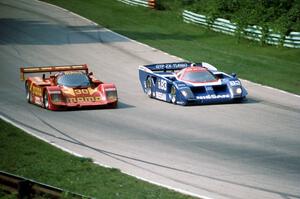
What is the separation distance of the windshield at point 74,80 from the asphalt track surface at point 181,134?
3.89 feet

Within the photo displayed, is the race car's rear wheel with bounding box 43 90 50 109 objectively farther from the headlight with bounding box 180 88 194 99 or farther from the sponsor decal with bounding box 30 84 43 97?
the headlight with bounding box 180 88 194 99

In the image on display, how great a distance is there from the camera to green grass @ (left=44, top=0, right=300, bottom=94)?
33.9 meters

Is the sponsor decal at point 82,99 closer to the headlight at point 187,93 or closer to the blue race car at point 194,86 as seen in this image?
the blue race car at point 194,86

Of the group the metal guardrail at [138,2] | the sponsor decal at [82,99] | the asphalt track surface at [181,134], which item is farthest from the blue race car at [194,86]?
the metal guardrail at [138,2]

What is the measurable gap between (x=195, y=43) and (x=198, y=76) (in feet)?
53.4

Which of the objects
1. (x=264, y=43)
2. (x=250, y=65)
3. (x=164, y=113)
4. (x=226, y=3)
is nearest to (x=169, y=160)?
(x=164, y=113)

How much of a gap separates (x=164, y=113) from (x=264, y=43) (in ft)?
60.6

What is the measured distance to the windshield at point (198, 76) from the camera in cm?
2697

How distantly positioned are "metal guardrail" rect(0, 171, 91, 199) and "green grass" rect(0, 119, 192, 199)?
0.86ft

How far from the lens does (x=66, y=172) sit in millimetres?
16875

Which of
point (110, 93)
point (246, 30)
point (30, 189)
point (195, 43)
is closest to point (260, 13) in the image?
point (246, 30)

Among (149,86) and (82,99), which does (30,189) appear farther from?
(149,86)

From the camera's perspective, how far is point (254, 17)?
44375 mm

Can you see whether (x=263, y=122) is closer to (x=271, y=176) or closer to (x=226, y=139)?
(x=226, y=139)
